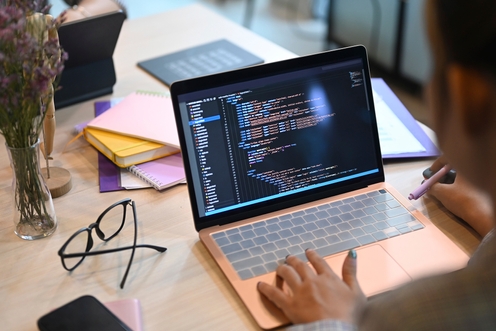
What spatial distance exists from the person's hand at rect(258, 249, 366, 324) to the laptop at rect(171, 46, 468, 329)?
38 mm

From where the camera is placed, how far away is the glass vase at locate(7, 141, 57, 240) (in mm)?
962

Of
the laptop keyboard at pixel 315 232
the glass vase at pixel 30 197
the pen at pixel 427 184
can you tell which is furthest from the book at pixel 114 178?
the pen at pixel 427 184

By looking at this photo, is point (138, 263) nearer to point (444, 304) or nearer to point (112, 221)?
point (112, 221)

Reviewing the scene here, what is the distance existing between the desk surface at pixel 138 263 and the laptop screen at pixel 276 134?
96 mm

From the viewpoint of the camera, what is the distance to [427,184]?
3.62ft

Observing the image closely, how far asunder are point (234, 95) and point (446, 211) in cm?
46

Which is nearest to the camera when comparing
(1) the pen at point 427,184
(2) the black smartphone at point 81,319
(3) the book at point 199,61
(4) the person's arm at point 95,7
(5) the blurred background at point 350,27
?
(2) the black smartphone at point 81,319

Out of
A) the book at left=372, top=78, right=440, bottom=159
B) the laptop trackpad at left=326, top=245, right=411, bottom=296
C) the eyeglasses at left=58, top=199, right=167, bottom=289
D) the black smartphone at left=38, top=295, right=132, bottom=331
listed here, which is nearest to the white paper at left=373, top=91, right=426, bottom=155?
the book at left=372, top=78, right=440, bottom=159

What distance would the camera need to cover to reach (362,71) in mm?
1072

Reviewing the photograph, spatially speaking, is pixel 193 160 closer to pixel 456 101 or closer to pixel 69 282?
pixel 69 282

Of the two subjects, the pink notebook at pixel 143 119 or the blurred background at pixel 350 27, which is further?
the blurred background at pixel 350 27

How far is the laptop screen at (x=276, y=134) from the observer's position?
0.99 metres

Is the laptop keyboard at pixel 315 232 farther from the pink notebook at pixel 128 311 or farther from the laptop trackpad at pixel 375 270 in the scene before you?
the pink notebook at pixel 128 311

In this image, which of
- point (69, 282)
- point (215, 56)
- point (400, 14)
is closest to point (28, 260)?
point (69, 282)
